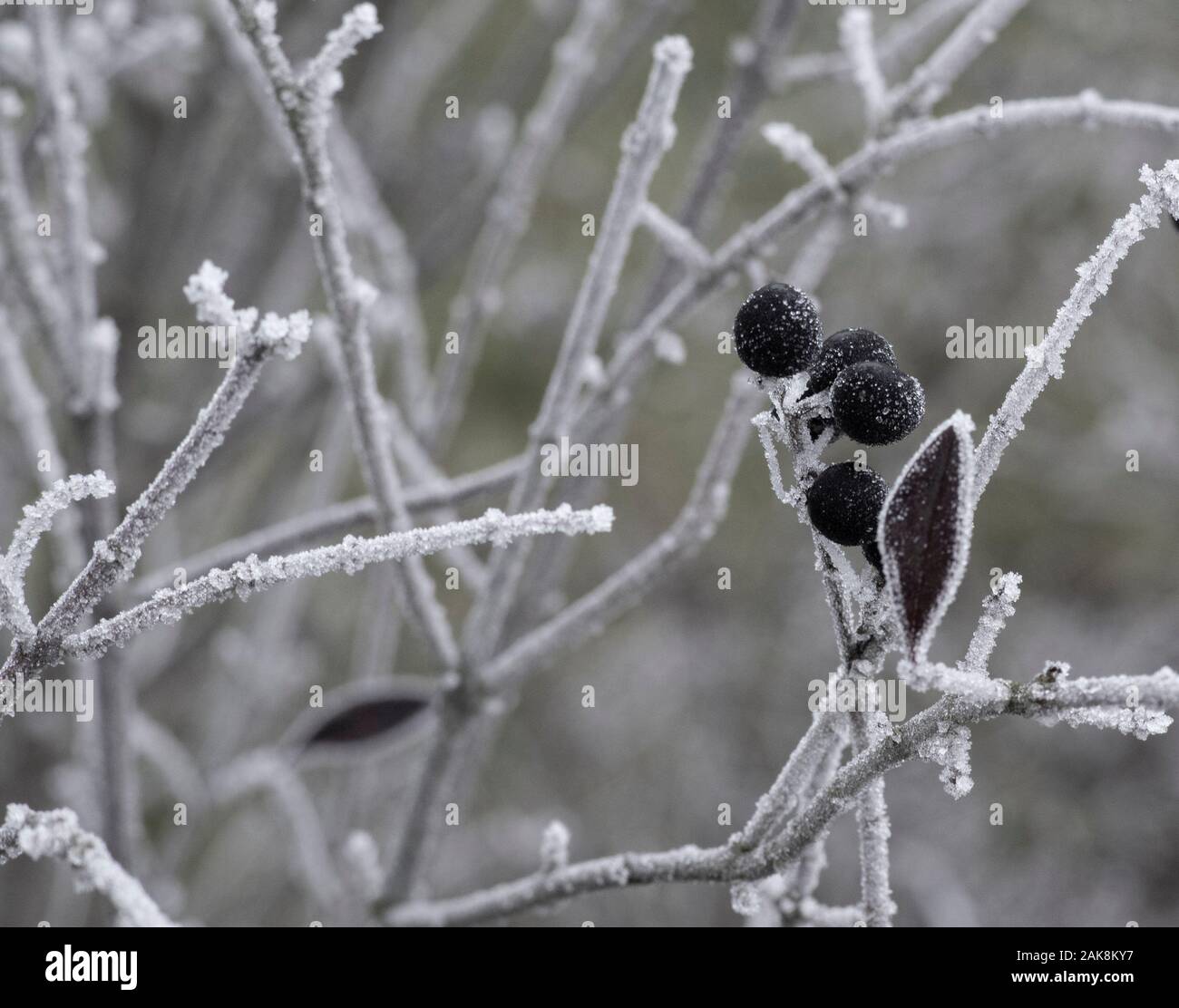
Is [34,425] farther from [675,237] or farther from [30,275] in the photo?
[675,237]

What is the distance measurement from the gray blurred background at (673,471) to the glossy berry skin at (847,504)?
688 millimetres

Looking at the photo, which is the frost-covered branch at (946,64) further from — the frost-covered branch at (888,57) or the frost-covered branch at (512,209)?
the frost-covered branch at (512,209)

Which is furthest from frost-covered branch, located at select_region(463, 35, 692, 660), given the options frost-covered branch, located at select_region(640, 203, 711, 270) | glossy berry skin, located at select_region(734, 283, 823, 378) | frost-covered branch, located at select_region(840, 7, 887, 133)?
glossy berry skin, located at select_region(734, 283, 823, 378)

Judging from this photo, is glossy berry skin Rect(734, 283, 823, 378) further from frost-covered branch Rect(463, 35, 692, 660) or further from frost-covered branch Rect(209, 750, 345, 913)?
frost-covered branch Rect(209, 750, 345, 913)

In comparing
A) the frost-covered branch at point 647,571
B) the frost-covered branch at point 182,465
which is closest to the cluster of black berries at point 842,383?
the frost-covered branch at point 182,465

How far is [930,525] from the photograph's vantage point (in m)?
0.35

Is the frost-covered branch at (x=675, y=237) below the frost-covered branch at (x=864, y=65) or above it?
below

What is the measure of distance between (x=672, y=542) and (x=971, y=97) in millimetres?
1808

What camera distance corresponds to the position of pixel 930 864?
1.47 metres

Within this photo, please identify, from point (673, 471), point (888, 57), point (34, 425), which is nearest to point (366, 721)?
point (34, 425)

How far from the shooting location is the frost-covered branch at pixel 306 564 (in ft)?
1.18

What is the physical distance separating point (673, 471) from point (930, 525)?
2060 mm

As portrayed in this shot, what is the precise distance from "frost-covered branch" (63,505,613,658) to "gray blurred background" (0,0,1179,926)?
1.99ft
